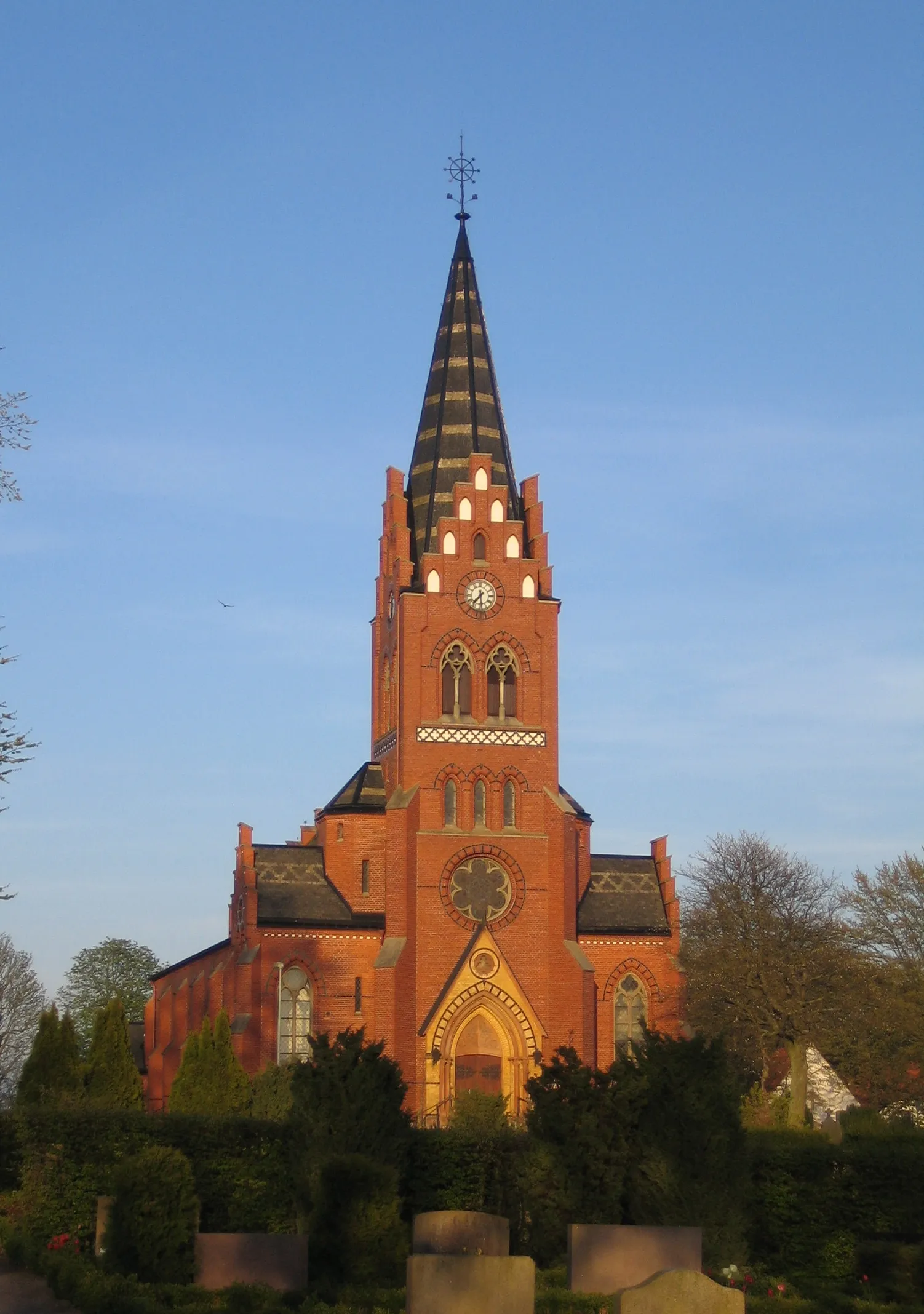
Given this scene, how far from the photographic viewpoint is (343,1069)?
36.4 meters

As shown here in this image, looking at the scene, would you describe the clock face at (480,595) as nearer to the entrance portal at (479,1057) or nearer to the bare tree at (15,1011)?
the entrance portal at (479,1057)

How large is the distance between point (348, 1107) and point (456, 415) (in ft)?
138

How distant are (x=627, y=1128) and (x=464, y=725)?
113 feet

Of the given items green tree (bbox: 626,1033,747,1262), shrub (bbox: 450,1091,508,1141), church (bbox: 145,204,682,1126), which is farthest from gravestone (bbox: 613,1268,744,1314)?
church (bbox: 145,204,682,1126)

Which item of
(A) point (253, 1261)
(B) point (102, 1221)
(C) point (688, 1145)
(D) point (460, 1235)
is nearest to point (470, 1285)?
(D) point (460, 1235)

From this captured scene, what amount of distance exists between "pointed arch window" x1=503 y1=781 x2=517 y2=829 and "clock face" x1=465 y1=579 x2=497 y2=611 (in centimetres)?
663

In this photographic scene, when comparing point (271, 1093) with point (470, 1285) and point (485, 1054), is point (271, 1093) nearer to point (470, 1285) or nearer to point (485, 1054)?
point (485, 1054)

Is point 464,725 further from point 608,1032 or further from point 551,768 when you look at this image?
point 608,1032

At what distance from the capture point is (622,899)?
72.7m

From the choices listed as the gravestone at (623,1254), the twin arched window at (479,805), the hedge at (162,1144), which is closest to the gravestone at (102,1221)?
the hedge at (162,1144)

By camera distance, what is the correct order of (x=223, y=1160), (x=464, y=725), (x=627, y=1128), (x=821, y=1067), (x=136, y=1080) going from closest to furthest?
(x=627, y=1128)
(x=223, y=1160)
(x=136, y=1080)
(x=464, y=725)
(x=821, y=1067)

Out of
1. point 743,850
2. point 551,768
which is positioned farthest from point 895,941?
point 551,768

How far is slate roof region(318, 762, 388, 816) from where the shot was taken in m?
69.5

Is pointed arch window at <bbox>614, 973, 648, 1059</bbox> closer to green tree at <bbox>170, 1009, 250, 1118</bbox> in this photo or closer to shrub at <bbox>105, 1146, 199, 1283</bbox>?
green tree at <bbox>170, 1009, 250, 1118</bbox>
